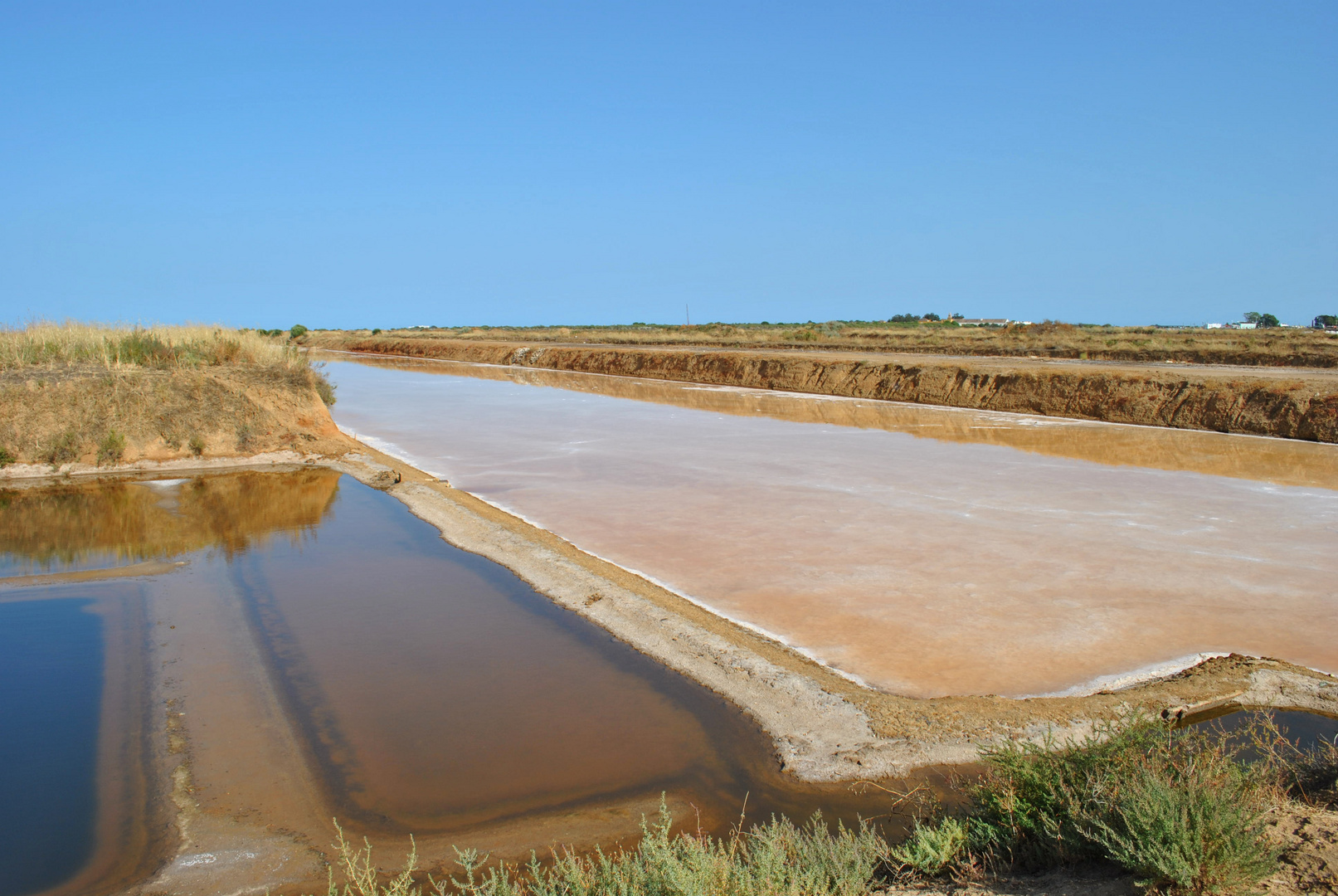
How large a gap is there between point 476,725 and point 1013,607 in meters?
4.25

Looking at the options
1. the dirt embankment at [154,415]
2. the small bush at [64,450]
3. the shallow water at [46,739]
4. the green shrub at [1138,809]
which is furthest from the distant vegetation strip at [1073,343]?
the shallow water at [46,739]

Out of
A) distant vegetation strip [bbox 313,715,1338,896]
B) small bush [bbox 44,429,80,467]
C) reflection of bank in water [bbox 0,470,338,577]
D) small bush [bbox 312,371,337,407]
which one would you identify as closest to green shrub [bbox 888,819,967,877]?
distant vegetation strip [bbox 313,715,1338,896]

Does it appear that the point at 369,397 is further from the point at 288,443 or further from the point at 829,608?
the point at 829,608

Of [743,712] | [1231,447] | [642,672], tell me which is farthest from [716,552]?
[1231,447]

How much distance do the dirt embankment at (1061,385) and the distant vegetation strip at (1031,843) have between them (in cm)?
1637

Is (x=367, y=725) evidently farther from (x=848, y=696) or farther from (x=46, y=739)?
(x=848, y=696)

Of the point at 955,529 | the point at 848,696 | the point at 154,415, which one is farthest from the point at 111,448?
the point at 848,696

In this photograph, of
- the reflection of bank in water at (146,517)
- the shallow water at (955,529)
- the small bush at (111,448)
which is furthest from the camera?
A: the small bush at (111,448)

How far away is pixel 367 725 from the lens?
5320 millimetres

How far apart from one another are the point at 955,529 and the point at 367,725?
21.4 ft

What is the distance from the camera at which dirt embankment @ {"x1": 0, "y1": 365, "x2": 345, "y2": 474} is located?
13695 mm

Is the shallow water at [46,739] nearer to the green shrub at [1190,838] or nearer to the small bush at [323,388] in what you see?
the green shrub at [1190,838]

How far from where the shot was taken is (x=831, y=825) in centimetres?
414

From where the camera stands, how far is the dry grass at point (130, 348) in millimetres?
16062
